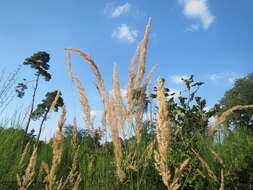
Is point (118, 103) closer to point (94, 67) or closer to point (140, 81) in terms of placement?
point (140, 81)

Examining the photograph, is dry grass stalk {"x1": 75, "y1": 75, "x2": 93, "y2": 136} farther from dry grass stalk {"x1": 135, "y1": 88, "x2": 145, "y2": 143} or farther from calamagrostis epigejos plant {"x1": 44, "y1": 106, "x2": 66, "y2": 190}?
calamagrostis epigejos plant {"x1": 44, "y1": 106, "x2": 66, "y2": 190}

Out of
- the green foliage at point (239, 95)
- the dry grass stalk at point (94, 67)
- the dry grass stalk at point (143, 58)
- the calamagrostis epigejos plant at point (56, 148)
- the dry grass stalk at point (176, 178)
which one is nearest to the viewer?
the dry grass stalk at point (176, 178)

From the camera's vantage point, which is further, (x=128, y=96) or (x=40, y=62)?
(x=40, y=62)

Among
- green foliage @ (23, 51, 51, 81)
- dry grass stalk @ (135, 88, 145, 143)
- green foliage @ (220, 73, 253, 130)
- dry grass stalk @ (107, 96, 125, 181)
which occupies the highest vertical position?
green foliage @ (23, 51, 51, 81)

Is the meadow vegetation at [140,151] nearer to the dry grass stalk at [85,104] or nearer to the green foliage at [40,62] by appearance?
the dry grass stalk at [85,104]

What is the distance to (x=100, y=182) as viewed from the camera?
2568mm

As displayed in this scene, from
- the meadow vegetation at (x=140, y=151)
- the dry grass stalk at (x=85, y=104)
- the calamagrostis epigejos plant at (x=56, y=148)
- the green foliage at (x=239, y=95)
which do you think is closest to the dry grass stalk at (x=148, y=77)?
the meadow vegetation at (x=140, y=151)

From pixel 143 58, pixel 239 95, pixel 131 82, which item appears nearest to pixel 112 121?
pixel 131 82

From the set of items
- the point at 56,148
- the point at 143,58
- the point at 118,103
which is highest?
the point at 143,58

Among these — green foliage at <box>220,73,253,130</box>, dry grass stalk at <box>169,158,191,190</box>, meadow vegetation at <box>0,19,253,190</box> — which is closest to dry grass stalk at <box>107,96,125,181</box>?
meadow vegetation at <box>0,19,253,190</box>

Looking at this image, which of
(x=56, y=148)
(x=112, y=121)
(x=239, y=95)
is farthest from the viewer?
(x=239, y=95)

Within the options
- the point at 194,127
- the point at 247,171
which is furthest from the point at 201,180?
the point at 194,127

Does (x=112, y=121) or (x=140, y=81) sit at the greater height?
(x=140, y=81)

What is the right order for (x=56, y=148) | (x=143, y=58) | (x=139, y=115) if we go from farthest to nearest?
1. (x=143, y=58)
2. (x=139, y=115)
3. (x=56, y=148)
